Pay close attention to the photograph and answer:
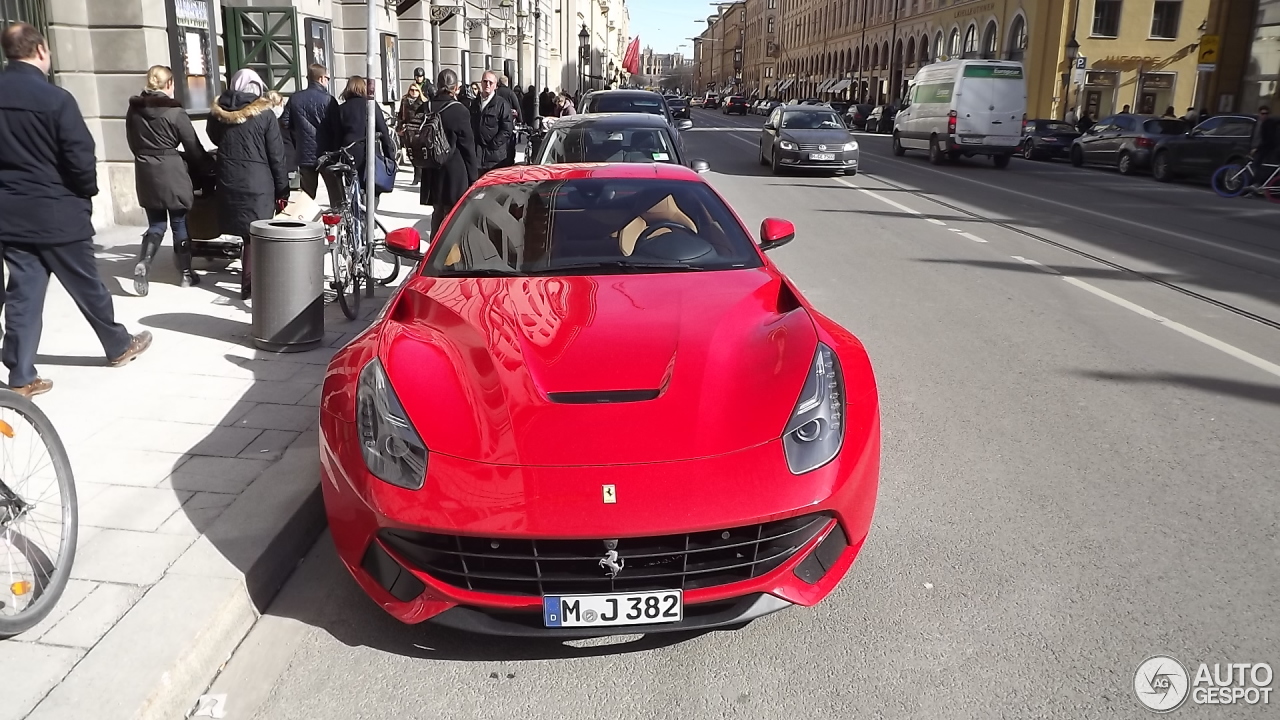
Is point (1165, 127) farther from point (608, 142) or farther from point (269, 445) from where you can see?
point (269, 445)

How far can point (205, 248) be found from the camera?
8.80 m

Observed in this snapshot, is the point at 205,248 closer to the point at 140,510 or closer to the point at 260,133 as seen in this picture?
the point at 260,133

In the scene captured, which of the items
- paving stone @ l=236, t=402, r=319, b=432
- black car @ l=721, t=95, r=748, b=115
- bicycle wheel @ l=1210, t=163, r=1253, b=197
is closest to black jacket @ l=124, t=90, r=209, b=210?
paving stone @ l=236, t=402, r=319, b=432

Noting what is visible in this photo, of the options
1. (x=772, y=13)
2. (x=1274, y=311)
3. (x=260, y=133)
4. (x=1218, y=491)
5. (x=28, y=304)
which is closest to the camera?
(x=1218, y=491)

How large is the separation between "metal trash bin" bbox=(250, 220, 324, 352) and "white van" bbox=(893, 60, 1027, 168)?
21945mm

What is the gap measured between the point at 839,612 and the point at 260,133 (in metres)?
6.44

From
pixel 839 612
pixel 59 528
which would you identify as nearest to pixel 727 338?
pixel 839 612

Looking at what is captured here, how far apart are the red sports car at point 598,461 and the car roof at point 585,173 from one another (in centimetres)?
130

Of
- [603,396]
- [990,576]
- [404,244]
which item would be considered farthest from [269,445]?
[990,576]

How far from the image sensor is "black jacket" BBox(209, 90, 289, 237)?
7.94 m

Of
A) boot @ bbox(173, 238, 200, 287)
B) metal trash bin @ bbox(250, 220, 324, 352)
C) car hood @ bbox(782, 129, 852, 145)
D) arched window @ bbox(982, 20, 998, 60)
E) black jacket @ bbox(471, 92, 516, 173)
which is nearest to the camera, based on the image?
metal trash bin @ bbox(250, 220, 324, 352)

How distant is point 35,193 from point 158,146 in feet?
9.27

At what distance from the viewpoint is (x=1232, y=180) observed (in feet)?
65.6

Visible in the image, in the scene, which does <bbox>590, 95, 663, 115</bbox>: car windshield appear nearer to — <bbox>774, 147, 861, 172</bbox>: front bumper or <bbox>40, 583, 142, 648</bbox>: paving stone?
<bbox>774, 147, 861, 172</bbox>: front bumper
